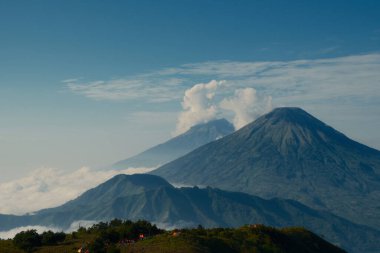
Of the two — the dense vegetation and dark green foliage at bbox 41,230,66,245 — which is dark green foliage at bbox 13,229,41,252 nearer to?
the dense vegetation

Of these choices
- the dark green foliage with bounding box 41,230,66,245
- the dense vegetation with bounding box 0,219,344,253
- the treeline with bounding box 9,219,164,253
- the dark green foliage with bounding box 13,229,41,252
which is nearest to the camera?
the dense vegetation with bounding box 0,219,344,253

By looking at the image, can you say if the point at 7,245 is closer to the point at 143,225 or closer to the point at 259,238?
the point at 143,225

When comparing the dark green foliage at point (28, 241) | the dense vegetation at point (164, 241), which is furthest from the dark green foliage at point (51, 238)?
the dark green foliage at point (28, 241)

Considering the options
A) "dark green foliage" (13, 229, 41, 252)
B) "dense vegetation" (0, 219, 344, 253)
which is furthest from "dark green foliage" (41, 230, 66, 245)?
"dark green foliage" (13, 229, 41, 252)

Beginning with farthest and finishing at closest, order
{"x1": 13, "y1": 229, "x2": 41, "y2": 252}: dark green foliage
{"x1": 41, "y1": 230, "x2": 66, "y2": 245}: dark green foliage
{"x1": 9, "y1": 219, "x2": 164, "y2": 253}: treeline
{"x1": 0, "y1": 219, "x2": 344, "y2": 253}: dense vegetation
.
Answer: {"x1": 41, "y1": 230, "x2": 66, "y2": 245}: dark green foliage < {"x1": 9, "y1": 219, "x2": 164, "y2": 253}: treeline < {"x1": 13, "y1": 229, "x2": 41, "y2": 252}: dark green foliage < {"x1": 0, "y1": 219, "x2": 344, "y2": 253}: dense vegetation

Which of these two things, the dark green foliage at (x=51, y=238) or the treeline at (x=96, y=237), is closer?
the treeline at (x=96, y=237)

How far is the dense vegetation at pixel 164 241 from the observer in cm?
8206

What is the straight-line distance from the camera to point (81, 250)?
80.5 meters

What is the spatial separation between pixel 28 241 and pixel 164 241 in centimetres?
2524

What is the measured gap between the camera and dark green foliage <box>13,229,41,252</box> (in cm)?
8994

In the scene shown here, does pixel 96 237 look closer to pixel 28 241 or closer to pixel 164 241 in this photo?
pixel 28 241

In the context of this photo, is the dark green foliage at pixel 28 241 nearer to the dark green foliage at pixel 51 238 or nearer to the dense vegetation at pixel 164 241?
the dense vegetation at pixel 164 241

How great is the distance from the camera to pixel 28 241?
91.8m

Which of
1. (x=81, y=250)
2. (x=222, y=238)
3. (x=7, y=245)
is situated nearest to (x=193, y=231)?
(x=222, y=238)
